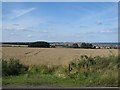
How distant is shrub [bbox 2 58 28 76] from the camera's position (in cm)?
1519

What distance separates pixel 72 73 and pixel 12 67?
3002 mm

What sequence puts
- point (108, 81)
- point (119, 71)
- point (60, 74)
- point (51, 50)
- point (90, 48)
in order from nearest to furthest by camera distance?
point (108, 81), point (119, 71), point (60, 74), point (90, 48), point (51, 50)

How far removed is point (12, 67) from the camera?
51.1 feet

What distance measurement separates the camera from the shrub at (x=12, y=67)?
15188 mm

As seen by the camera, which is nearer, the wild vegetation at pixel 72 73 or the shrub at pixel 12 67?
the wild vegetation at pixel 72 73

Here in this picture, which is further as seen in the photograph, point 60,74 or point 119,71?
point 60,74

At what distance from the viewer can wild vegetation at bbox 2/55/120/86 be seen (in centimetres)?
1298

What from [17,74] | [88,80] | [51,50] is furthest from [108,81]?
[51,50]

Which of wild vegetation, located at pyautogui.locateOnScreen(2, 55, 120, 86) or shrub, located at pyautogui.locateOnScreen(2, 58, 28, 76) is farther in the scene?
shrub, located at pyautogui.locateOnScreen(2, 58, 28, 76)

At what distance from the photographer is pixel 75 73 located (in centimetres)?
1490

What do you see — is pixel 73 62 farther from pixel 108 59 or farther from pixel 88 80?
pixel 88 80

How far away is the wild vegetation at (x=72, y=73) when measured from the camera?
511 inches

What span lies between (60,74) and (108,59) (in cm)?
261

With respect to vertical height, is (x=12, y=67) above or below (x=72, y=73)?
above
